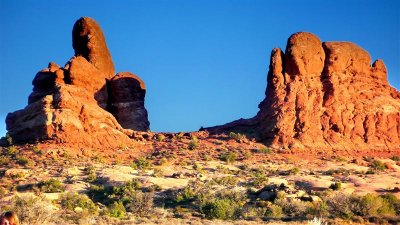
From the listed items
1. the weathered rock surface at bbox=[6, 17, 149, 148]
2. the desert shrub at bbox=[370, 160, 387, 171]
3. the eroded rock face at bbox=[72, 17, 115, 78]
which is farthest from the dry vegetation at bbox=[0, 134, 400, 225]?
the eroded rock face at bbox=[72, 17, 115, 78]

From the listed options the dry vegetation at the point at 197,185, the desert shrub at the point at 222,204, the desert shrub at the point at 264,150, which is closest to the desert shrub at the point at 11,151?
the dry vegetation at the point at 197,185

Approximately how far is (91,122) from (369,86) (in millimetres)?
22126

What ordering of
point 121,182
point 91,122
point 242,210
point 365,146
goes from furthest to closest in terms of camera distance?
1. point 365,146
2. point 91,122
3. point 121,182
4. point 242,210

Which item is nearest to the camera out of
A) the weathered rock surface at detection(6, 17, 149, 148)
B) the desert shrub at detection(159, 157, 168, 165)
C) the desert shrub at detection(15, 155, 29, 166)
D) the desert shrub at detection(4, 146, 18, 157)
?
the desert shrub at detection(15, 155, 29, 166)

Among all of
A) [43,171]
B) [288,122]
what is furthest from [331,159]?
[43,171]

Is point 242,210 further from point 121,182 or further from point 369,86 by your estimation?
point 369,86

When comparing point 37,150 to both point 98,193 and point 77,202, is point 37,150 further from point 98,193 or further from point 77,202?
point 77,202

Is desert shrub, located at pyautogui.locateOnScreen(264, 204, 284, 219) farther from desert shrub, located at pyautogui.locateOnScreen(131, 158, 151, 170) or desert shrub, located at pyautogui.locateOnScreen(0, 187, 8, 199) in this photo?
desert shrub, located at pyautogui.locateOnScreen(0, 187, 8, 199)

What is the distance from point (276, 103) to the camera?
46.2 m

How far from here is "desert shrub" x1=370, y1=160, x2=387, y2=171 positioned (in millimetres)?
42119

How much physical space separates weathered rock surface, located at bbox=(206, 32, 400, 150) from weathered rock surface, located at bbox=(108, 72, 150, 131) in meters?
5.86

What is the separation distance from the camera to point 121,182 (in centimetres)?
3469

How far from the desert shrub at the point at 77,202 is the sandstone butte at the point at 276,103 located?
9.58 meters

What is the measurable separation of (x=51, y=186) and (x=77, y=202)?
3.28m
